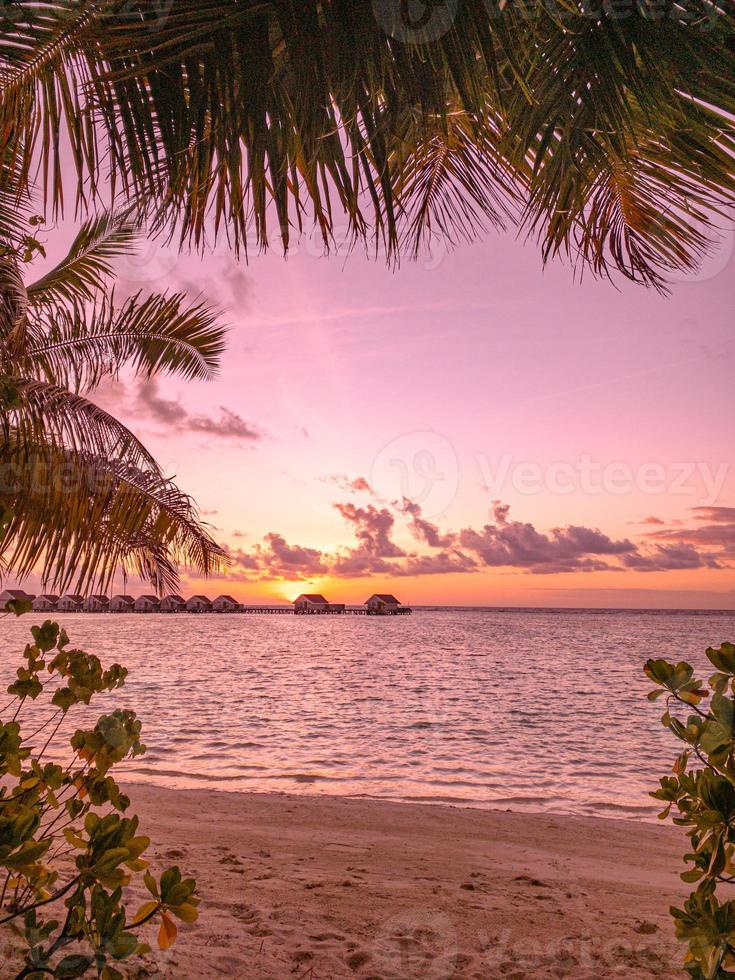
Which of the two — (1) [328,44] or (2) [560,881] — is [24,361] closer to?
(1) [328,44]

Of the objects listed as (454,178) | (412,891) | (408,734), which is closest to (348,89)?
(454,178)

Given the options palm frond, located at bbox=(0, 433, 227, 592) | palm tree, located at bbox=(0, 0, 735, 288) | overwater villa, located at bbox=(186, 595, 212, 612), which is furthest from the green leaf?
overwater villa, located at bbox=(186, 595, 212, 612)

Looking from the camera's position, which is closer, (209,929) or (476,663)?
(209,929)

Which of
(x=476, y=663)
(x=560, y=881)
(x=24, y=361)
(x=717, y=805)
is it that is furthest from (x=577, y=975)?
(x=476, y=663)

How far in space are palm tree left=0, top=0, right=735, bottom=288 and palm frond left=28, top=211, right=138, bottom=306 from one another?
5424 mm

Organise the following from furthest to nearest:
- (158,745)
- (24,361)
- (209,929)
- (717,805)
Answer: (158,745)
(24,361)
(209,929)
(717,805)

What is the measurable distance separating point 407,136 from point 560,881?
5.95 m

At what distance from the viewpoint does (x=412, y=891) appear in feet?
17.4

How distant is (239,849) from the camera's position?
21.2 feet

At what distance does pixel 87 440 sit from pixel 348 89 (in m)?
4.86

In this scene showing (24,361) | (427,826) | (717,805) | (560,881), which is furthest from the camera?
(427,826)

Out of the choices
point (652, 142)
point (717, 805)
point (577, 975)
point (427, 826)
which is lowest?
point (427, 826)

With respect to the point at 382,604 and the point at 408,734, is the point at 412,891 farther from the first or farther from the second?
the point at 382,604

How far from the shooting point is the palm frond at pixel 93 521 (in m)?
5.42
